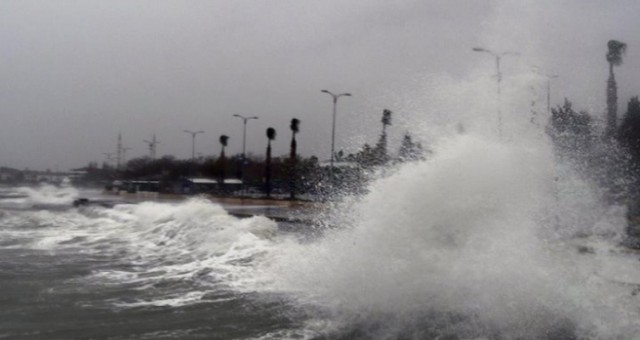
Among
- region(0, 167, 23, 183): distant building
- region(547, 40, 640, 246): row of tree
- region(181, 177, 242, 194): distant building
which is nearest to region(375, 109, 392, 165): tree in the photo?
region(547, 40, 640, 246): row of tree

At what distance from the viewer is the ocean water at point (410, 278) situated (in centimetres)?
742

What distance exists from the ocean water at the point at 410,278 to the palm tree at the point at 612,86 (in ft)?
29.6

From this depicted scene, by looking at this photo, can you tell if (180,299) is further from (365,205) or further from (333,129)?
(333,129)

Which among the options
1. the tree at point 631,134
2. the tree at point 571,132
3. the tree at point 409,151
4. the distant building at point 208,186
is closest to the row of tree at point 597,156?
the tree at point 571,132

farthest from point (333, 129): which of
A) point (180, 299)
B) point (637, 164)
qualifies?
point (180, 299)

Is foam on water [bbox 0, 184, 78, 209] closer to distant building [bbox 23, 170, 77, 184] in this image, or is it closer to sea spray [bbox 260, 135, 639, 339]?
sea spray [bbox 260, 135, 639, 339]

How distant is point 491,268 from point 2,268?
10079 mm

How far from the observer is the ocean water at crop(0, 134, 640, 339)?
7422 mm

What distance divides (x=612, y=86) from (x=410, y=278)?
1700 cm

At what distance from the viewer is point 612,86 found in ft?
73.5

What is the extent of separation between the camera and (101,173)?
12962 centimetres

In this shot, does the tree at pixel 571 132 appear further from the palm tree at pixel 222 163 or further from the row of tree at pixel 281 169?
the palm tree at pixel 222 163

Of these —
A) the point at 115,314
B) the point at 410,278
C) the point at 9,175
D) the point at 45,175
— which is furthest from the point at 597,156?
the point at 45,175

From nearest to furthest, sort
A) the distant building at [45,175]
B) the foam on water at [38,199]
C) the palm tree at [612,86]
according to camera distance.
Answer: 1. the palm tree at [612,86]
2. the foam on water at [38,199]
3. the distant building at [45,175]
